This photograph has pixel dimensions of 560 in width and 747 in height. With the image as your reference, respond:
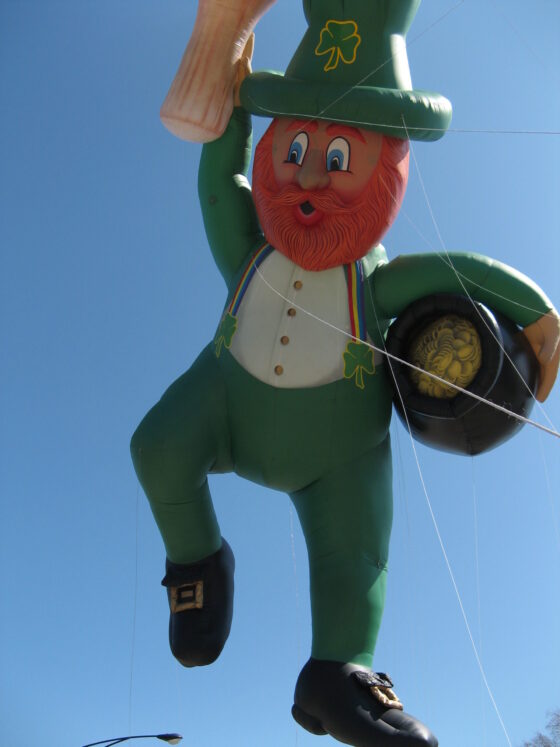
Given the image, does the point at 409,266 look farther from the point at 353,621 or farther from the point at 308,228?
the point at 353,621

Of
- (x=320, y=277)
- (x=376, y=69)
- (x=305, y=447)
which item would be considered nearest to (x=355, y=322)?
(x=320, y=277)

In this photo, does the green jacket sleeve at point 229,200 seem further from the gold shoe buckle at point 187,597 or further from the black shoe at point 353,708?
the black shoe at point 353,708

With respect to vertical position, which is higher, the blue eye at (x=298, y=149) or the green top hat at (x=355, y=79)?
the green top hat at (x=355, y=79)

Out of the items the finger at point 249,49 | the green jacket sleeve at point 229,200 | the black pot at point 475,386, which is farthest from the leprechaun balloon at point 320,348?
the finger at point 249,49

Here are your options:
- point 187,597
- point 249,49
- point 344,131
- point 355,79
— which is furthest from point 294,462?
point 249,49

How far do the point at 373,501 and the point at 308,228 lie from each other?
142 cm

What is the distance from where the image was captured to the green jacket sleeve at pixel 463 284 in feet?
17.4

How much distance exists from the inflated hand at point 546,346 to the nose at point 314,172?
1278 millimetres

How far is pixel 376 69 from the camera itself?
5.53 m

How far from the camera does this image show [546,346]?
5.22m

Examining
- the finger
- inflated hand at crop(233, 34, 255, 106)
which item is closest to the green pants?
inflated hand at crop(233, 34, 255, 106)

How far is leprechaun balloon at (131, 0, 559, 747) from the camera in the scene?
530 cm

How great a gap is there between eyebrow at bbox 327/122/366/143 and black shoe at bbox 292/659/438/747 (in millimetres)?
2596

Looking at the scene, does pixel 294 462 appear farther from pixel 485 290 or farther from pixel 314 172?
pixel 314 172
